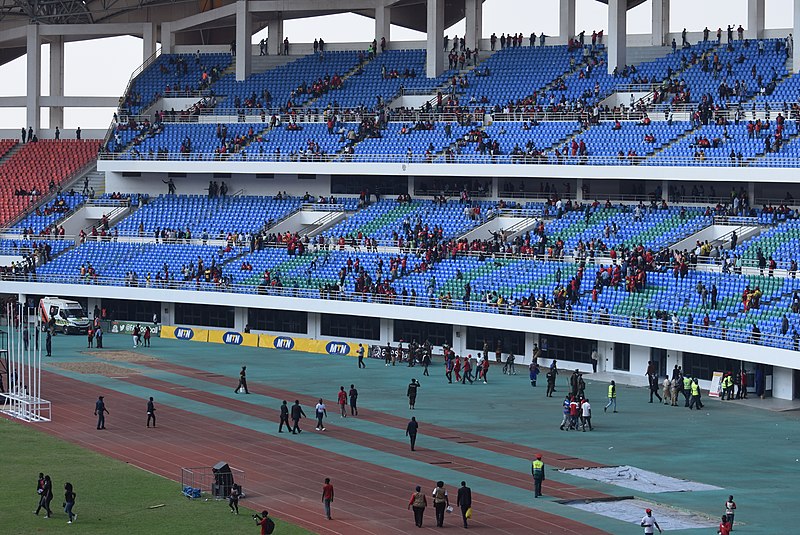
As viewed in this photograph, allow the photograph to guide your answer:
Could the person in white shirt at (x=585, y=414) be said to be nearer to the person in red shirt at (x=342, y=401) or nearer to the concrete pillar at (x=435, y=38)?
the person in red shirt at (x=342, y=401)

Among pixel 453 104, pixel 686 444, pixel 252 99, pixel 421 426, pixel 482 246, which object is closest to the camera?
pixel 686 444

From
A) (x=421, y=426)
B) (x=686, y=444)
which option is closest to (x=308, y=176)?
(x=421, y=426)

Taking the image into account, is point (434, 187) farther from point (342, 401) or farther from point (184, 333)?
point (342, 401)

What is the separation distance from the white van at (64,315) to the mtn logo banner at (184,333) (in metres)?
4.70

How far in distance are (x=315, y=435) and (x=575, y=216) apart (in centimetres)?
2858

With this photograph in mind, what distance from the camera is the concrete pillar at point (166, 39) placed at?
314 feet

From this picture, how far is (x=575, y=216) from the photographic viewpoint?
72.8 meters

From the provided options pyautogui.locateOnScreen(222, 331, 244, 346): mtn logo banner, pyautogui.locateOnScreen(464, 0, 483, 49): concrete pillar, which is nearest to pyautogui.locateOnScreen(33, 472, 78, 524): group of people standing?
pyautogui.locateOnScreen(222, 331, 244, 346): mtn logo banner

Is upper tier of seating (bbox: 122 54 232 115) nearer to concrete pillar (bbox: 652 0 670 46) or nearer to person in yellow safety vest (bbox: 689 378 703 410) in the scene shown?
concrete pillar (bbox: 652 0 670 46)

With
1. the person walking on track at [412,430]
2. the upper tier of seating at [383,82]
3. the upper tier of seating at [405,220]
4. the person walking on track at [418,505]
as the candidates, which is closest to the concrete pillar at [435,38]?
the upper tier of seating at [383,82]

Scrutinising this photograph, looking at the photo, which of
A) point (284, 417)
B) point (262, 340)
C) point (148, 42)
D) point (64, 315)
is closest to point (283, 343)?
point (262, 340)

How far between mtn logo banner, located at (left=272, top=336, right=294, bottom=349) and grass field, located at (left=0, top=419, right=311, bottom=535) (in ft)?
89.1

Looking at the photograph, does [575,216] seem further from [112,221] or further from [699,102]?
[112,221]

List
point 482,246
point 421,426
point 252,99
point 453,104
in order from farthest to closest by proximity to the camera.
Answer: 1. point 252,99
2. point 453,104
3. point 482,246
4. point 421,426
